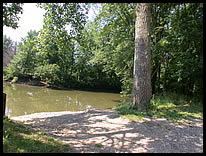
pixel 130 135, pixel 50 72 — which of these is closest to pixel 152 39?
pixel 130 135

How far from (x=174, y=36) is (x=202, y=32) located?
1.46 meters

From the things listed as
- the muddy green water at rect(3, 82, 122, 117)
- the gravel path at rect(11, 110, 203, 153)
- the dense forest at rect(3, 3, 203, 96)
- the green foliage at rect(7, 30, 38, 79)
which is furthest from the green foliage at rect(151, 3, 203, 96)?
the green foliage at rect(7, 30, 38, 79)

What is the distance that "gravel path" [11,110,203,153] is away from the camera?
345 cm

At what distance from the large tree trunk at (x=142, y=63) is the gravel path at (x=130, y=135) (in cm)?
130

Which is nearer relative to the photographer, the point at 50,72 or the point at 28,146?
the point at 28,146

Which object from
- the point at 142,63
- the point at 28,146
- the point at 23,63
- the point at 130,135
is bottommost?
the point at 130,135

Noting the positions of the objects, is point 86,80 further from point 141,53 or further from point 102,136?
point 102,136

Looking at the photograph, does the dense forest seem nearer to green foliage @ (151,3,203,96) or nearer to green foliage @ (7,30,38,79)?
green foliage @ (151,3,203,96)

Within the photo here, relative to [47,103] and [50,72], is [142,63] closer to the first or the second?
[47,103]

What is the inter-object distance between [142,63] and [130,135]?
346cm

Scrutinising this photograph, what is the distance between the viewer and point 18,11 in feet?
16.8

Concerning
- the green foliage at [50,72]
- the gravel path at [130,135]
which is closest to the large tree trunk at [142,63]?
the gravel path at [130,135]

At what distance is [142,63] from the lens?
6.70m

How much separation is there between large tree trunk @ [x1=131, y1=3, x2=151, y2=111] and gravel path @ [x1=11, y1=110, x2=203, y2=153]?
4.26ft
